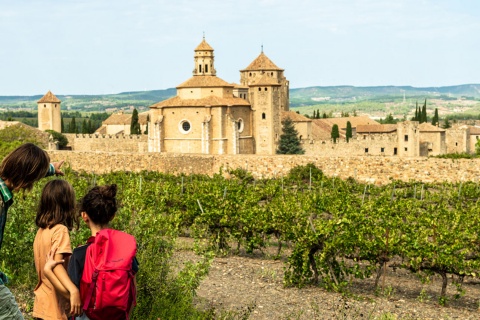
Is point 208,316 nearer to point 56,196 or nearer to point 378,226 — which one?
point 56,196

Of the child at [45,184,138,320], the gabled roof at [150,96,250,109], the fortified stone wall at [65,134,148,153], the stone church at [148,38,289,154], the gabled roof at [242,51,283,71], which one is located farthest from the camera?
the gabled roof at [242,51,283,71]

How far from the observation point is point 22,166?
459 centimetres

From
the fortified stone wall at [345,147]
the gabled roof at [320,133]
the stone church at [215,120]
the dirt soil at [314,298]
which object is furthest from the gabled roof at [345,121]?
the dirt soil at [314,298]

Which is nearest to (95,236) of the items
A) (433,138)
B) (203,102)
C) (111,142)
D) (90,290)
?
(90,290)

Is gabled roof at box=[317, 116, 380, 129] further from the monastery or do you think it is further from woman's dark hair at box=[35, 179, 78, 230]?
woman's dark hair at box=[35, 179, 78, 230]

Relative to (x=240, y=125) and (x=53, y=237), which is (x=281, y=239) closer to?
(x=53, y=237)

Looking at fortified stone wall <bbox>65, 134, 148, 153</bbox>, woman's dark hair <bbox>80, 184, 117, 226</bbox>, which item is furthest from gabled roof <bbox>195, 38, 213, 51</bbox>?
Result: woman's dark hair <bbox>80, 184, 117, 226</bbox>

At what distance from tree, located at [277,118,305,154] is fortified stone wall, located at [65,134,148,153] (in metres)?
12.7

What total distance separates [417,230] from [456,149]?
49715mm

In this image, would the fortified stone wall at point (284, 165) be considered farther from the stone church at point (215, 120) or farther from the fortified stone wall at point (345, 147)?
the fortified stone wall at point (345, 147)

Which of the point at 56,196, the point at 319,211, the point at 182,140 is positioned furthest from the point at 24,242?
the point at 182,140

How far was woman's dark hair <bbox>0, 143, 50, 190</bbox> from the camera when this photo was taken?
457 centimetres

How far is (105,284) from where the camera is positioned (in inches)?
181

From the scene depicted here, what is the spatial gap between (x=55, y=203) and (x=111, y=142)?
51.6 meters
